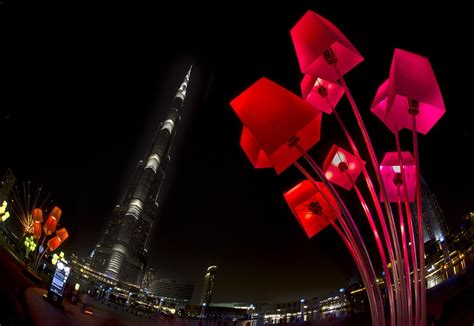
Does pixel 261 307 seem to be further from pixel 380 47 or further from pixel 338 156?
A: pixel 380 47

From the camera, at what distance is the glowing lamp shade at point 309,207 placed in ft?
16.2

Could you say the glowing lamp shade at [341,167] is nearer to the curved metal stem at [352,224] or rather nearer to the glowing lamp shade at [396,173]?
the glowing lamp shade at [396,173]

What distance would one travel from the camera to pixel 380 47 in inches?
220

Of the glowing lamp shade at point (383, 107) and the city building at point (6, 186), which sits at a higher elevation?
the city building at point (6, 186)

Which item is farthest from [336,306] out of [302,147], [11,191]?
[11,191]

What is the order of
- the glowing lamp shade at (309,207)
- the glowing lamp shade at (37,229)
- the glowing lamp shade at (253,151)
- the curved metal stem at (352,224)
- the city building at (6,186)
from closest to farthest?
1. the curved metal stem at (352,224)
2. the glowing lamp shade at (253,151)
3. the glowing lamp shade at (309,207)
4. the city building at (6,186)
5. the glowing lamp shade at (37,229)

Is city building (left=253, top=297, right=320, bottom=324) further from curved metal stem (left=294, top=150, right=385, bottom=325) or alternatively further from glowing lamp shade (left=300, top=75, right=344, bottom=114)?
glowing lamp shade (left=300, top=75, right=344, bottom=114)

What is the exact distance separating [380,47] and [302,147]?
320 centimetres

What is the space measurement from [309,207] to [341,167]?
0.86 metres

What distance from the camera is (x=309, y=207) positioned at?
194 inches

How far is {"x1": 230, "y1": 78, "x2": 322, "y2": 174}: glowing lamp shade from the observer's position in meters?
3.26

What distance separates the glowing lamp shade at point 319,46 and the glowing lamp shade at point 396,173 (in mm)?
1814

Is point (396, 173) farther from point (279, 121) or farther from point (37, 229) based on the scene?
point (37, 229)

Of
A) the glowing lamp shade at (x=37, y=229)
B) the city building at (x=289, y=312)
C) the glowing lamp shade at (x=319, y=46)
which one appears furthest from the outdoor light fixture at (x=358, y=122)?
the glowing lamp shade at (x=37, y=229)
